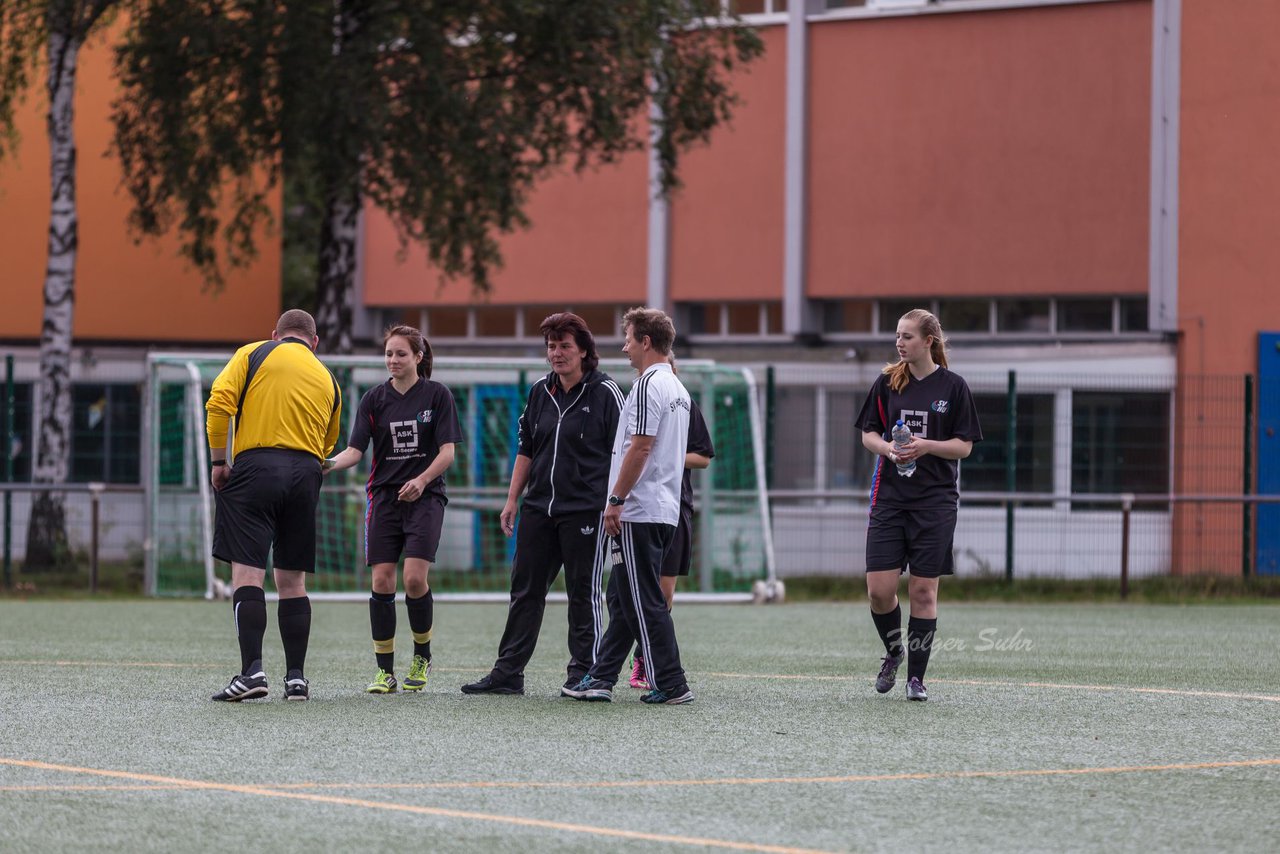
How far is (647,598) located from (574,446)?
835 millimetres

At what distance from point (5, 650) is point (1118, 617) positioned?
915 cm

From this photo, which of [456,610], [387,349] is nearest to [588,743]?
[387,349]

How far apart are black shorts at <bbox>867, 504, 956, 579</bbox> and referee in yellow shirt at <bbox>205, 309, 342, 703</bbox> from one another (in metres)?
2.72

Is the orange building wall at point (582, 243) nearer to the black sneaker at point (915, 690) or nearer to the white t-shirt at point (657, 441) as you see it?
the white t-shirt at point (657, 441)

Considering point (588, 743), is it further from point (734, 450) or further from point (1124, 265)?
point (1124, 265)

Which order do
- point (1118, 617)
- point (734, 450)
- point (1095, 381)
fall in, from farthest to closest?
point (1095, 381)
point (734, 450)
point (1118, 617)

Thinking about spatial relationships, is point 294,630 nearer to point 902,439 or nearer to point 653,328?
point 653,328

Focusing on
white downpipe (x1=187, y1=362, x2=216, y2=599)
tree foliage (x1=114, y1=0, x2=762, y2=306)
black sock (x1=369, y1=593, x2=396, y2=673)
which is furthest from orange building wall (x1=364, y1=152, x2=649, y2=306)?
black sock (x1=369, y1=593, x2=396, y2=673)

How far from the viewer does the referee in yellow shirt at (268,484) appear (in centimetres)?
871

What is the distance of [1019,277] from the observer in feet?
80.2

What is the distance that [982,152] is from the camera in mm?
24422

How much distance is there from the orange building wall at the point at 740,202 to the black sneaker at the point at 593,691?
17089 millimetres

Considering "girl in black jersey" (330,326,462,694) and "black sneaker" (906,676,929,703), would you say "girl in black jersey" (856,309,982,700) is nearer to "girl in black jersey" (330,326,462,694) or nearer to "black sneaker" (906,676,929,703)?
"black sneaker" (906,676,929,703)

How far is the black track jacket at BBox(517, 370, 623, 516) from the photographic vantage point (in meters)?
8.95
